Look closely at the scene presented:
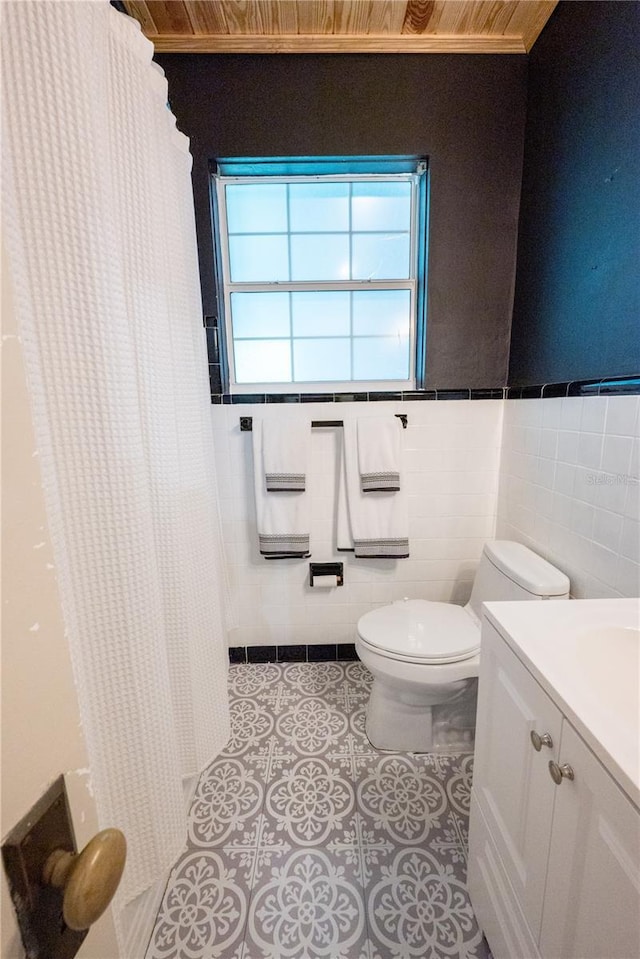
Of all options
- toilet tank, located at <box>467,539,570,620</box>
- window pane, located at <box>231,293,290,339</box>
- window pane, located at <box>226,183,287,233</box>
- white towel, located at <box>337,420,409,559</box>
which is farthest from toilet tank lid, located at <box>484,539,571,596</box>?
window pane, located at <box>226,183,287,233</box>

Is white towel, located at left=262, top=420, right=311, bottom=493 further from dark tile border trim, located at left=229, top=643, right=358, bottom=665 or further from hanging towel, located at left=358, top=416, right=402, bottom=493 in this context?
dark tile border trim, located at left=229, top=643, right=358, bottom=665

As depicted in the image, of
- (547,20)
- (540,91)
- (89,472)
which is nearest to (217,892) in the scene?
(89,472)

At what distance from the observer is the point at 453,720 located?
146cm

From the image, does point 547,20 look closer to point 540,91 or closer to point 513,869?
point 540,91

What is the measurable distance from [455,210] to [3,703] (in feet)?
6.35

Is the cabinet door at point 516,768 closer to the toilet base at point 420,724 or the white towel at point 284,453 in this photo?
the toilet base at point 420,724

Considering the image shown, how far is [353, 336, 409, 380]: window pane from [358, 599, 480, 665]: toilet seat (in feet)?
3.32

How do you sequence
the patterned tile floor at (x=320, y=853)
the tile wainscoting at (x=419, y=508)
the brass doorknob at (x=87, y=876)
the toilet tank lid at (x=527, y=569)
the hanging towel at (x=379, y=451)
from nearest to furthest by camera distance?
the brass doorknob at (x=87, y=876) < the patterned tile floor at (x=320, y=853) < the toilet tank lid at (x=527, y=569) < the tile wainscoting at (x=419, y=508) < the hanging towel at (x=379, y=451)

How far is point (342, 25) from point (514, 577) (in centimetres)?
198

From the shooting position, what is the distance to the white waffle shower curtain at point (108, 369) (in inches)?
23.8

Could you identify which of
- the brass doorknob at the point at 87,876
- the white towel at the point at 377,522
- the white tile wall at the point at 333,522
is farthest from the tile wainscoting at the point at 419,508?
the brass doorknob at the point at 87,876

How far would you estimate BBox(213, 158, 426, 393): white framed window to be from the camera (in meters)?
1.70

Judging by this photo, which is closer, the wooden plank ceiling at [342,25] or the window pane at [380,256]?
the wooden plank ceiling at [342,25]

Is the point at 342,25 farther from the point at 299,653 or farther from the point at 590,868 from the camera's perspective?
the point at 299,653
